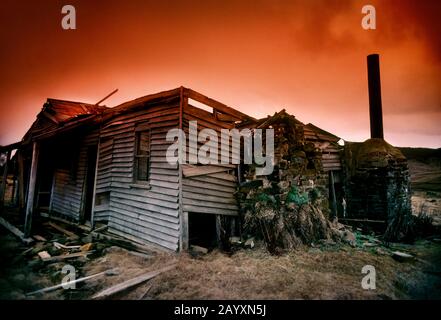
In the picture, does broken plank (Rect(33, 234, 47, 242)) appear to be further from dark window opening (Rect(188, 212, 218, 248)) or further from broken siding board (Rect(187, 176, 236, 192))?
broken siding board (Rect(187, 176, 236, 192))

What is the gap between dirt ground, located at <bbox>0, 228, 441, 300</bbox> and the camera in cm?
453

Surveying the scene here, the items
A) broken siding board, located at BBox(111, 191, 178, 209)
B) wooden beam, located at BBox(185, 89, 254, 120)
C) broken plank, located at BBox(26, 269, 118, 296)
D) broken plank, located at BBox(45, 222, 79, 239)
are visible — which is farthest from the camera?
broken plank, located at BBox(45, 222, 79, 239)

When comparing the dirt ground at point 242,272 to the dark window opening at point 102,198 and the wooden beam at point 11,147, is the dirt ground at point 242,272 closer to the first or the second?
the dark window opening at point 102,198

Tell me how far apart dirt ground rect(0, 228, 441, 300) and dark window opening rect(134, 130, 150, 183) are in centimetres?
228

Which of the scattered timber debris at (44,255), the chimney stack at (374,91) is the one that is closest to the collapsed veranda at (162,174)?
the scattered timber debris at (44,255)

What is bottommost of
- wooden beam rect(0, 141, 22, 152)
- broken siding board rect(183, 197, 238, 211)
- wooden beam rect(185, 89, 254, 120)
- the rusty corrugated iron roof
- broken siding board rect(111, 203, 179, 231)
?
broken siding board rect(111, 203, 179, 231)

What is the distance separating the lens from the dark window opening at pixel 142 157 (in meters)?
7.79

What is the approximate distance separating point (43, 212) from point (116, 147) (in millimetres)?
6538

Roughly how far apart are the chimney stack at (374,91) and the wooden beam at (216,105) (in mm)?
9823

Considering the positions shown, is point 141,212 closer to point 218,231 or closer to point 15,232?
point 218,231

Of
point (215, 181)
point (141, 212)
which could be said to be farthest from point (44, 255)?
point (215, 181)

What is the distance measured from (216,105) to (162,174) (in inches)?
112

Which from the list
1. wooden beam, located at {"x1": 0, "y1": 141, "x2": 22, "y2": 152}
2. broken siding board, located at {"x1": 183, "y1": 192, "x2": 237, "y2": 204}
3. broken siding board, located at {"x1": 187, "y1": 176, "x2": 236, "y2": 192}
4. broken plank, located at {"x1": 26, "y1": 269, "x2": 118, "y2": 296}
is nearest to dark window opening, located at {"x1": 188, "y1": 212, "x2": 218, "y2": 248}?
broken siding board, located at {"x1": 183, "y1": 192, "x2": 237, "y2": 204}

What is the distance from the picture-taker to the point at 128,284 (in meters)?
4.75
